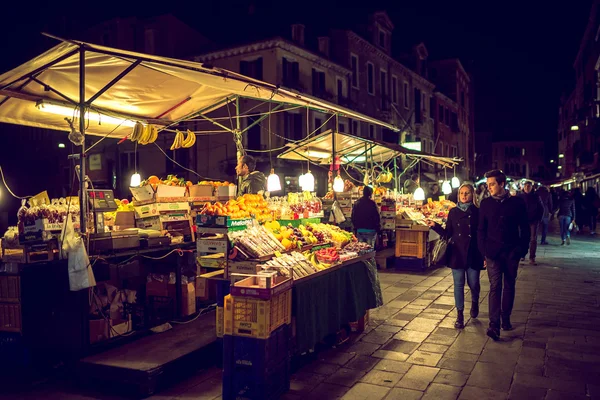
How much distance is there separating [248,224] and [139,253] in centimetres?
144

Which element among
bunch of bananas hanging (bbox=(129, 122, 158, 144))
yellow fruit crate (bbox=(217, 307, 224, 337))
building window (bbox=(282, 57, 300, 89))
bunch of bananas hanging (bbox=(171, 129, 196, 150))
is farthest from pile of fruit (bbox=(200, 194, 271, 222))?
building window (bbox=(282, 57, 300, 89))

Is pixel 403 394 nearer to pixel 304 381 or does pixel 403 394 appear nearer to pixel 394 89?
pixel 304 381

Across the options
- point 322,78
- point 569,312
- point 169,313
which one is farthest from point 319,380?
point 322,78

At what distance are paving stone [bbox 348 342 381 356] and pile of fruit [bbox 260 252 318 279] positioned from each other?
3.71ft

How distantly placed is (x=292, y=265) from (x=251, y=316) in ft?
4.23

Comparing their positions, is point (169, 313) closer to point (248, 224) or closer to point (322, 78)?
point (248, 224)

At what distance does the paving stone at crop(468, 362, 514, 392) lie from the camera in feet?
15.0

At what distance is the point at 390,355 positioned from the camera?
18.1 feet

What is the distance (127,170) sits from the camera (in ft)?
84.7

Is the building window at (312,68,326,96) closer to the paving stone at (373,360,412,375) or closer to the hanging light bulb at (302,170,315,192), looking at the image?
the hanging light bulb at (302,170,315,192)

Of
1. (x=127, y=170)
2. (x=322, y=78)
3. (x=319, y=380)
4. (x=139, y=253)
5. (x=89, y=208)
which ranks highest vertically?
(x=322, y=78)

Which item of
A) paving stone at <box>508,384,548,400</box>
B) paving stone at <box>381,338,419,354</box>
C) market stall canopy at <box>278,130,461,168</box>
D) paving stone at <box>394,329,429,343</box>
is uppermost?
market stall canopy at <box>278,130,461,168</box>

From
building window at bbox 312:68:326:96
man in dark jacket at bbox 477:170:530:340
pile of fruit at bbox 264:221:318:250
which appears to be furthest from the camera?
building window at bbox 312:68:326:96

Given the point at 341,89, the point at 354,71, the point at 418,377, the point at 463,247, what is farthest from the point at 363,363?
the point at 354,71
